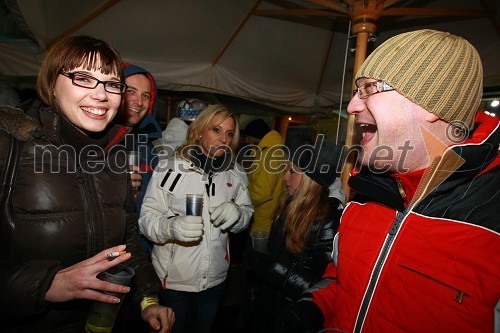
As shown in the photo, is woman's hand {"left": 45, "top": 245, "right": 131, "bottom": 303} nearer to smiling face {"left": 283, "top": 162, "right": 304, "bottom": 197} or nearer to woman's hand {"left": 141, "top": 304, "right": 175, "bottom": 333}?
woman's hand {"left": 141, "top": 304, "right": 175, "bottom": 333}

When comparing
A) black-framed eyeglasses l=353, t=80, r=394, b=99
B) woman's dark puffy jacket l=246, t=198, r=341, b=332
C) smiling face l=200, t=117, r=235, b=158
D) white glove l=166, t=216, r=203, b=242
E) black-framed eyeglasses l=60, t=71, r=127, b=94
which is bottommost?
woman's dark puffy jacket l=246, t=198, r=341, b=332

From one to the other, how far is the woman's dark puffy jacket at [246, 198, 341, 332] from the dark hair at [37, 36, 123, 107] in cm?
188

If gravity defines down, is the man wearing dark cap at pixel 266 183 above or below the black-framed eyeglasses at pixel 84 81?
below

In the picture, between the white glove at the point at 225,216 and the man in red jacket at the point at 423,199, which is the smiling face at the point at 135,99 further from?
the man in red jacket at the point at 423,199

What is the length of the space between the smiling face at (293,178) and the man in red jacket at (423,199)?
125cm

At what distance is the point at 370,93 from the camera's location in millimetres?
1437

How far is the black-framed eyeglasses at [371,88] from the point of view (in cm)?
138

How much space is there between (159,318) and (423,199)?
1.50m

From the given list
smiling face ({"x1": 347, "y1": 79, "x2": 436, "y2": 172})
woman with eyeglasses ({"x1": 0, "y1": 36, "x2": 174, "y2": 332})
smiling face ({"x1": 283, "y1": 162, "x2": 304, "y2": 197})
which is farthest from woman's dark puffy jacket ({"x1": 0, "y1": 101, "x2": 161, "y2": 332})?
smiling face ({"x1": 283, "y1": 162, "x2": 304, "y2": 197})

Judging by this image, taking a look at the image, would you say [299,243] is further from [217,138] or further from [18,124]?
[18,124]

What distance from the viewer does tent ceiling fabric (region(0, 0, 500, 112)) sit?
3.44 metres

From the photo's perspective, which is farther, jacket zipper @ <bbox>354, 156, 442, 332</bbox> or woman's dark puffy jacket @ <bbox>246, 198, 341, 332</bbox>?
woman's dark puffy jacket @ <bbox>246, 198, 341, 332</bbox>

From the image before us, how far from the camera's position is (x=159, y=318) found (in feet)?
5.27

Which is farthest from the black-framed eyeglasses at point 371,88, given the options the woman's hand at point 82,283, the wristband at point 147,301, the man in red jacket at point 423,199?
the wristband at point 147,301
